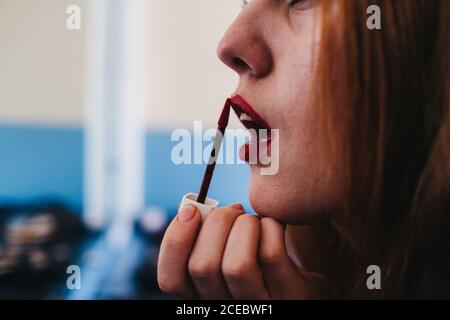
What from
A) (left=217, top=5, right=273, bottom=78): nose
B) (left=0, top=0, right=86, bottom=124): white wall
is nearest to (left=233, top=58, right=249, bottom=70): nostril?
Answer: (left=217, top=5, right=273, bottom=78): nose

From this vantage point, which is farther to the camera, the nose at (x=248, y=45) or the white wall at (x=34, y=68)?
the white wall at (x=34, y=68)

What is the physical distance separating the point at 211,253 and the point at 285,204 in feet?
0.35

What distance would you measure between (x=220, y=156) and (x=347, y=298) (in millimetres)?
243

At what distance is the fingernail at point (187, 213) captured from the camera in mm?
506

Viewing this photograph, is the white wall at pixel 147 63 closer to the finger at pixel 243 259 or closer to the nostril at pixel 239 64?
the nostril at pixel 239 64

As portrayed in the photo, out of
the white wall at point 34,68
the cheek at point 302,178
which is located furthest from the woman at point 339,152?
the white wall at point 34,68

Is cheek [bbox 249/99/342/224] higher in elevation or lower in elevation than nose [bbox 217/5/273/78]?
lower

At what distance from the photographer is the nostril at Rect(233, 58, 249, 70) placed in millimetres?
528

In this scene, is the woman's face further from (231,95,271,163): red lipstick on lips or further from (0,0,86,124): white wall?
(0,0,86,124): white wall

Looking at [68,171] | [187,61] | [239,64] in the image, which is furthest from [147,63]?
[68,171]

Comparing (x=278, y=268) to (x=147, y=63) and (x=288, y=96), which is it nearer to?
(x=288, y=96)

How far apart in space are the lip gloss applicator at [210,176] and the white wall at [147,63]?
0.06 metres

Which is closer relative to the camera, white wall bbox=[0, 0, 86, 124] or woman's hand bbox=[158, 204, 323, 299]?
woman's hand bbox=[158, 204, 323, 299]

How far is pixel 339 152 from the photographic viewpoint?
503 millimetres
